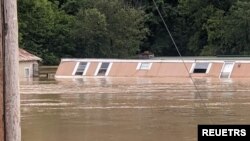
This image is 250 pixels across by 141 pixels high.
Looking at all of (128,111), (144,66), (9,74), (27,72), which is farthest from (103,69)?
(9,74)

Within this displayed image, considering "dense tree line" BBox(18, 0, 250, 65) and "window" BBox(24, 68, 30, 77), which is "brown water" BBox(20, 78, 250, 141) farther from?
"dense tree line" BBox(18, 0, 250, 65)

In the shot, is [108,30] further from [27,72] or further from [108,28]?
[27,72]

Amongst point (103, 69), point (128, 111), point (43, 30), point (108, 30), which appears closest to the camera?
point (128, 111)

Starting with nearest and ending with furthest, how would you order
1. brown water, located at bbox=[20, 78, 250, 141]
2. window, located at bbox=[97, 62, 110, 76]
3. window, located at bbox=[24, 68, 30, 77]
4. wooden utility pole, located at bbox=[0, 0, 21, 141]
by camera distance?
1. wooden utility pole, located at bbox=[0, 0, 21, 141]
2. brown water, located at bbox=[20, 78, 250, 141]
3. window, located at bbox=[24, 68, 30, 77]
4. window, located at bbox=[97, 62, 110, 76]

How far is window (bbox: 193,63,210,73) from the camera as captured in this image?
154 feet

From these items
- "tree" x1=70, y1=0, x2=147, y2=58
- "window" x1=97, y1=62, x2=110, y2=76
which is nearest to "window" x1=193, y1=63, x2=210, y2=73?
"window" x1=97, y1=62, x2=110, y2=76

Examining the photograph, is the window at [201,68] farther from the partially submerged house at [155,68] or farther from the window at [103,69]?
the window at [103,69]

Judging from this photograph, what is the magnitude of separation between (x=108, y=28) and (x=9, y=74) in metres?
54.0

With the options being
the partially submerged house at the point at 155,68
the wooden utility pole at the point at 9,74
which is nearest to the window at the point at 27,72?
the partially submerged house at the point at 155,68

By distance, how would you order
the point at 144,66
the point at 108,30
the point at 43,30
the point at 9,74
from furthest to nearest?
the point at 108,30 < the point at 43,30 < the point at 144,66 < the point at 9,74

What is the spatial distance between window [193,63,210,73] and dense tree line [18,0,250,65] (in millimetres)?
11467

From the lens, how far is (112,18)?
196ft

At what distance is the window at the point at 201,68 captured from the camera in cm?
4697

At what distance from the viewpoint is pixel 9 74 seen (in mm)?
5285
